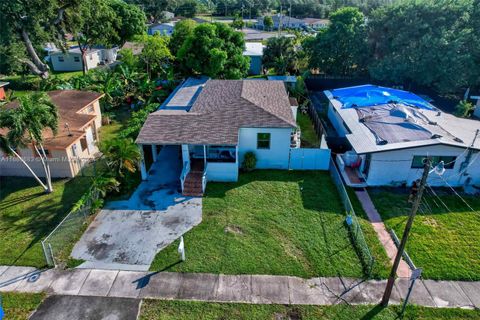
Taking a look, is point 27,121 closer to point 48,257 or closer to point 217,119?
point 48,257

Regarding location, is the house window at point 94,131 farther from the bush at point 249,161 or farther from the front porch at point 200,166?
the bush at point 249,161

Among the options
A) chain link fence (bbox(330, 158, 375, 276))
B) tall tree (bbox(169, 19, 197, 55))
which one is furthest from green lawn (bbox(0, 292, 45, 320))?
tall tree (bbox(169, 19, 197, 55))

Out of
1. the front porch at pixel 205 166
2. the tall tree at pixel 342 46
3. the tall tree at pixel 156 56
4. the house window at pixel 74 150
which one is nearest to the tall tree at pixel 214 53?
the tall tree at pixel 156 56

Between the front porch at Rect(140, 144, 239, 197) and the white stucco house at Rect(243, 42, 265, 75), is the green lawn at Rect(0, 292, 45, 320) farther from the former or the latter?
the white stucco house at Rect(243, 42, 265, 75)

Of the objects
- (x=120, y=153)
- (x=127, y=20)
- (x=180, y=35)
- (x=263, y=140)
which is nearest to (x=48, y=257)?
(x=120, y=153)

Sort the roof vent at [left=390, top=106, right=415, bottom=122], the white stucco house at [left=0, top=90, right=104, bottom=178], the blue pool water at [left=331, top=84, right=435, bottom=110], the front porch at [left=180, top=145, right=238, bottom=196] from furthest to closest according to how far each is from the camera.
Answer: the blue pool water at [left=331, top=84, right=435, bottom=110] → the roof vent at [left=390, top=106, right=415, bottom=122] → the white stucco house at [left=0, top=90, right=104, bottom=178] → the front porch at [left=180, top=145, right=238, bottom=196]
